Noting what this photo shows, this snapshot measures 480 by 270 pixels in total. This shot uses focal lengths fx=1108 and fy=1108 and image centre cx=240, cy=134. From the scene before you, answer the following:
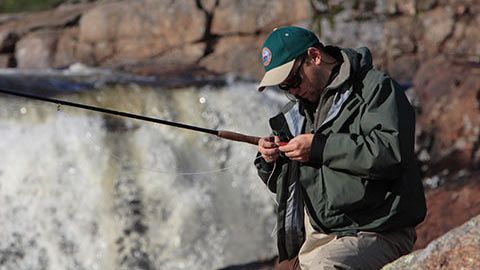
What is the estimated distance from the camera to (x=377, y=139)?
13.3 ft

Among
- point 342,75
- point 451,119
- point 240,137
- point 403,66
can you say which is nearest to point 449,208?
point 451,119

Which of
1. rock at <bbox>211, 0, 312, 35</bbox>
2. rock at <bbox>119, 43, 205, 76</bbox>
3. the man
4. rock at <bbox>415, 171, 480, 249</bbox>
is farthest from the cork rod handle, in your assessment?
rock at <bbox>211, 0, 312, 35</bbox>

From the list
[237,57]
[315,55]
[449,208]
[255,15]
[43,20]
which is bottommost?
[449,208]

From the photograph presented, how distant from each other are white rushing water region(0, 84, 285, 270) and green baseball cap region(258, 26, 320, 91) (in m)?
7.40

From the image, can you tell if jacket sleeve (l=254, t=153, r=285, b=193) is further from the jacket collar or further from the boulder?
the boulder

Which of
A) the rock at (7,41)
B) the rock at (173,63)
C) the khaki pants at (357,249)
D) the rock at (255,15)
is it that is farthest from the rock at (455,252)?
the rock at (7,41)

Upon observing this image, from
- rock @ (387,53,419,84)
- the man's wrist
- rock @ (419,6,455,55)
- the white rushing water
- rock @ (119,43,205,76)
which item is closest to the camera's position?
the man's wrist

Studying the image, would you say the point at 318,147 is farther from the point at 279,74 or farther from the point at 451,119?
the point at 451,119

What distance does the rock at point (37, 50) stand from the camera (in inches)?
641

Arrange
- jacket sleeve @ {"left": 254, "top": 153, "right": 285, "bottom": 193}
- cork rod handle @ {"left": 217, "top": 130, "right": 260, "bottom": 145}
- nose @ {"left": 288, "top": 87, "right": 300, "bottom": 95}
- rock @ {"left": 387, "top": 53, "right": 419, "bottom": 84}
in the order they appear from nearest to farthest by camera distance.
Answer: nose @ {"left": 288, "top": 87, "right": 300, "bottom": 95}
jacket sleeve @ {"left": 254, "top": 153, "right": 285, "bottom": 193}
cork rod handle @ {"left": 217, "top": 130, "right": 260, "bottom": 145}
rock @ {"left": 387, "top": 53, "right": 419, "bottom": 84}

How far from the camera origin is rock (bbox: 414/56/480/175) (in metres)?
12.7

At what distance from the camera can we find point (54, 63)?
16312 millimetres

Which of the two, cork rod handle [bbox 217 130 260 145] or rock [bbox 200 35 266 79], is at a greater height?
cork rod handle [bbox 217 130 260 145]

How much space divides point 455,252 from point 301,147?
0.76m
